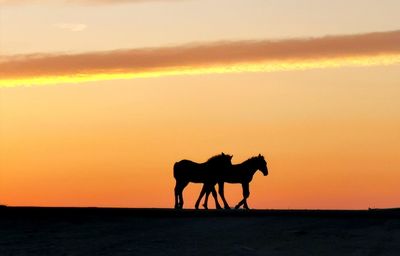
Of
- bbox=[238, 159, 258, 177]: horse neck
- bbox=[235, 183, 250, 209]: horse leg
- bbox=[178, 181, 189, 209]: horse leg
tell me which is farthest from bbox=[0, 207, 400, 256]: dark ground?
bbox=[178, 181, 189, 209]: horse leg

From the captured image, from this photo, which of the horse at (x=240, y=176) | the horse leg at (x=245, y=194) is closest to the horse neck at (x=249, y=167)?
the horse at (x=240, y=176)

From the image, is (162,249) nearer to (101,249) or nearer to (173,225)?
(101,249)

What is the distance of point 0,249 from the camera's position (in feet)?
84.9

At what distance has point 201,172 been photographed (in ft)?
131

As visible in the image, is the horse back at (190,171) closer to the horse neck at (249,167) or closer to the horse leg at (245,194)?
the horse neck at (249,167)

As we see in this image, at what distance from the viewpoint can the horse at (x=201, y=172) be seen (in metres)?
39.6

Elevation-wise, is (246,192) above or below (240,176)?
below

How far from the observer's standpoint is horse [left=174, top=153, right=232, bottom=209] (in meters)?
39.6

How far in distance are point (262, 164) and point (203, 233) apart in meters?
14.1

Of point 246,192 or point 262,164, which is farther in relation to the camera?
point 262,164

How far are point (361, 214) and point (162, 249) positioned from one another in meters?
7.48

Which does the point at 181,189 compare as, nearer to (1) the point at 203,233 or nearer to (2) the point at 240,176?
(2) the point at 240,176

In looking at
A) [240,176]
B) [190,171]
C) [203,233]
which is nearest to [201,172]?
[190,171]

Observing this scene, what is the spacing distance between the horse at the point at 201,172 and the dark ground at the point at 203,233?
8.08m
